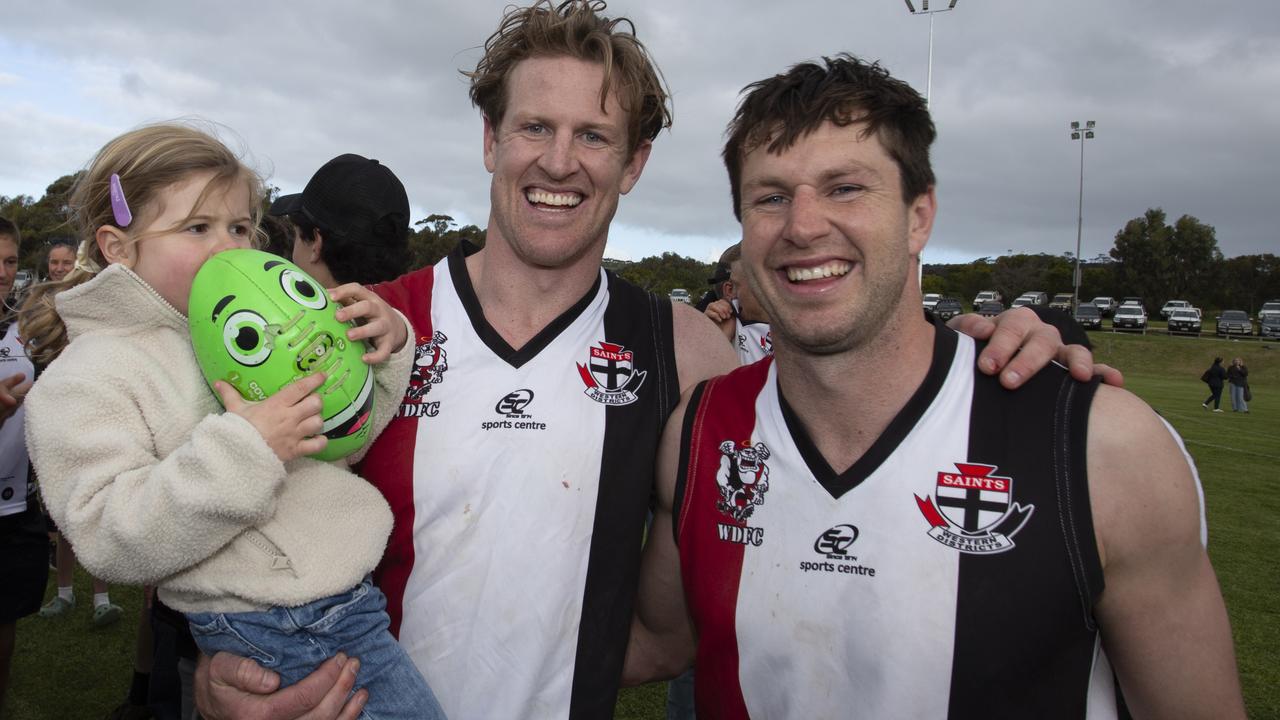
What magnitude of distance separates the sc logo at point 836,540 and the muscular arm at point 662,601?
1.63 feet

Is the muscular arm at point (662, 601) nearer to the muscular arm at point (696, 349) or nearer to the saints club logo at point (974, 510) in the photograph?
the muscular arm at point (696, 349)

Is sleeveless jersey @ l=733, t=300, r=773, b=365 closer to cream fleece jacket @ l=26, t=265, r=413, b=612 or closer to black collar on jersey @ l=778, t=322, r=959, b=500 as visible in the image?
black collar on jersey @ l=778, t=322, r=959, b=500

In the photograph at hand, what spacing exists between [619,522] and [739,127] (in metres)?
1.20

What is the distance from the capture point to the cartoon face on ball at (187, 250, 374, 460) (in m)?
1.84

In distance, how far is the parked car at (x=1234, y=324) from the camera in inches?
1497

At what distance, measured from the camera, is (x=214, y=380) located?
1.90 m

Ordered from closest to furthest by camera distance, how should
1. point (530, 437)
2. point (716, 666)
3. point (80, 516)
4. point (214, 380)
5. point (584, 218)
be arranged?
1. point (80, 516)
2. point (214, 380)
3. point (716, 666)
4. point (530, 437)
5. point (584, 218)

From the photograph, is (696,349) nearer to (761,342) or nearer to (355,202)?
(355,202)

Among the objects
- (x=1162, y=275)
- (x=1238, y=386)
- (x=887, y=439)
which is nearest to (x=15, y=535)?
(x=887, y=439)

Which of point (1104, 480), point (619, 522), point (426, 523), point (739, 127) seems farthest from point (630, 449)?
point (1104, 480)

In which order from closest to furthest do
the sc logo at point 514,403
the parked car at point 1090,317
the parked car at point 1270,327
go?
the sc logo at point 514,403, the parked car at point 1270,327, the parked car at point 1090,317

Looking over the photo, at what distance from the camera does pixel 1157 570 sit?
5.82 ft

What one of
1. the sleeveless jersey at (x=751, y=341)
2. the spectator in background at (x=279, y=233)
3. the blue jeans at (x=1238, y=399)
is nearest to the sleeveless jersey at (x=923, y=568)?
the sleeveless jersey at (x=751, y=341)

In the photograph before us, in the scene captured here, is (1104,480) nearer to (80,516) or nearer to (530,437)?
(530,437)
